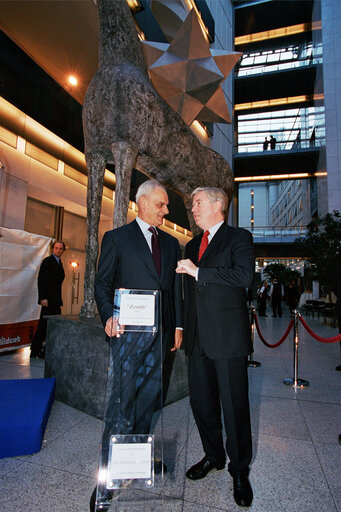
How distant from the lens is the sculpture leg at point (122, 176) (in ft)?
7.85

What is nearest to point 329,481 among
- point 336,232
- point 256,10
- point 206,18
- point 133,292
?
point 133,292

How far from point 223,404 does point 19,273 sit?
4.41 m

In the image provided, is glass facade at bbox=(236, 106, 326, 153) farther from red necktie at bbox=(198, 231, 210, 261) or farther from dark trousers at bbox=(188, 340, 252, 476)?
dark trousers at bbox=(188, 340, 252, 476)

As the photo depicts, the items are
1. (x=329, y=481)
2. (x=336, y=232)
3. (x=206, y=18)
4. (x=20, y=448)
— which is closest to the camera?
(x=329, y=481)

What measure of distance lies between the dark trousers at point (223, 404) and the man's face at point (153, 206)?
31.3 inches

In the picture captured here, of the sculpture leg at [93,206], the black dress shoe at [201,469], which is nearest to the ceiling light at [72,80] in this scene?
the sculpture leg at [93,206]

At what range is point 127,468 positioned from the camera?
120cm

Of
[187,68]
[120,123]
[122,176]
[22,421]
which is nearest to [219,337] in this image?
[22,421]

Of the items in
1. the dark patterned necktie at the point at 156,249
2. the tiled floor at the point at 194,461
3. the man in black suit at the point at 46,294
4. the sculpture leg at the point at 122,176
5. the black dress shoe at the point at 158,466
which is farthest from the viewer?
the man in black suit at the point at 46,294

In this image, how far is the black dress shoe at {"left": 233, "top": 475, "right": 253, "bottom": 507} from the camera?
1481mm

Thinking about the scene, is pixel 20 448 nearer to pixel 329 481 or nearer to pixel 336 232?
pixel 329 481

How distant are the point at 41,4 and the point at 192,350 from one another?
6817 mm

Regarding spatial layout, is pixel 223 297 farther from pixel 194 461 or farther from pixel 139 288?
pixel 194 461

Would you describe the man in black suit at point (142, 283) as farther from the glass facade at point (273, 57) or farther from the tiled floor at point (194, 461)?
the glass facade at point (273, 57)
